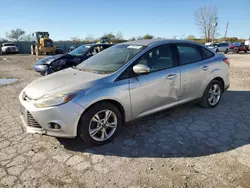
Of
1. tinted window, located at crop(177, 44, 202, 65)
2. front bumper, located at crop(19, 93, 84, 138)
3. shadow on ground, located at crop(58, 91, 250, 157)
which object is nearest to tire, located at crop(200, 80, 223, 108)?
shadow on ground, located at crop(58, 91, 250, 157)

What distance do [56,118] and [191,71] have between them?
2.66 meters

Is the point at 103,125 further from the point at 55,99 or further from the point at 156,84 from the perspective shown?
Answer: the point at 156,84

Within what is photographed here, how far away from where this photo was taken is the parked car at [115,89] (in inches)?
107

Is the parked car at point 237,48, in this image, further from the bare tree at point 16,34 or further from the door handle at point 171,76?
the bare tree at point 16,34

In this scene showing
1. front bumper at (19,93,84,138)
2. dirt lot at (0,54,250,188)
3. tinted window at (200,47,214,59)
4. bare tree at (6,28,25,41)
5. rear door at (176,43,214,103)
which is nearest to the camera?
dirt lot at (0,54,250,188)

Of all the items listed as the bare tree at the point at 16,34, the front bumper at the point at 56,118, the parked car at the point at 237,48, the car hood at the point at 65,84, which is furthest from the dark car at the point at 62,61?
the bare tree at the point at 16,34

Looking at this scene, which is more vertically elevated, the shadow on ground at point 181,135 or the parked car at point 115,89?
the parked car at point 115,89

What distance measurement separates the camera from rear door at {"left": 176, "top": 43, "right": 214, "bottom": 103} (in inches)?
151

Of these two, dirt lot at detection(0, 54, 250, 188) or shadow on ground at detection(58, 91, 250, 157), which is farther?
shadow on ground at detection(58, 91, 250, 157)

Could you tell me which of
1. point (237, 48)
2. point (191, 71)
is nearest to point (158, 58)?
point (191, 71)

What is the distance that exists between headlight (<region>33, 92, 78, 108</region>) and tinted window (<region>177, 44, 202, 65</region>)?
225 cm

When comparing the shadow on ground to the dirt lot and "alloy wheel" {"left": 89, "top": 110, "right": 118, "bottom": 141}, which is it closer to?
the dirt lot

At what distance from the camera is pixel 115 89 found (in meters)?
2.95

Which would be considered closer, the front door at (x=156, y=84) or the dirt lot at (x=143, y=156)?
the dirt lot at (x=143, y=156)
